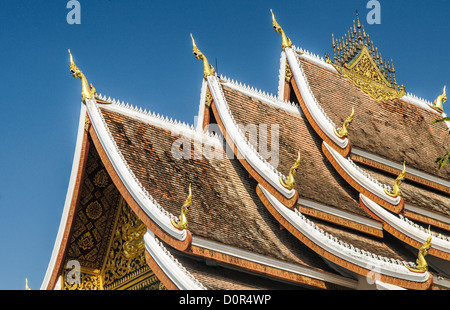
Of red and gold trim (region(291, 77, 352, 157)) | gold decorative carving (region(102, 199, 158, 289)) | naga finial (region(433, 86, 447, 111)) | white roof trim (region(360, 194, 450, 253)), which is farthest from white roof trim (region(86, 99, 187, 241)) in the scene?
naga finial (region(433, 86, 447, 111))

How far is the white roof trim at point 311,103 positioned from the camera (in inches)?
657

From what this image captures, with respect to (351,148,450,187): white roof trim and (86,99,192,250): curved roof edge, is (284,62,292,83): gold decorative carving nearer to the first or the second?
(351,148,450,187): white roof trim

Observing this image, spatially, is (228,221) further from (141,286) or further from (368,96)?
(368,96)

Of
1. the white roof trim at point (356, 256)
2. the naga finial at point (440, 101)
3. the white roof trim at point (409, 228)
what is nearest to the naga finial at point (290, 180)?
the white roof trim at point (356, 256)

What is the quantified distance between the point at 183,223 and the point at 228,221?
1.67m

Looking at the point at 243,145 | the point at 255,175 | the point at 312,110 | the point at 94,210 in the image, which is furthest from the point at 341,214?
the point at 94,210

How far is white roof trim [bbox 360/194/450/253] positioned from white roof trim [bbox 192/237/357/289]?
137 cm

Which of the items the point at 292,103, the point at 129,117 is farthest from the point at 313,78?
the point at 129,117

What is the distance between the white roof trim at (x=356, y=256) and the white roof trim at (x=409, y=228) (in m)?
1.03

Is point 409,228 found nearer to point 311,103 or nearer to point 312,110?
point 312,110

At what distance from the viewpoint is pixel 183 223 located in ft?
41.7

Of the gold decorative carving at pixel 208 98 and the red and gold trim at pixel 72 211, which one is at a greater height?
the gold decorative carving at pixel 208 98

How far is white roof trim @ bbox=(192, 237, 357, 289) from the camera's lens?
1303 centimetres

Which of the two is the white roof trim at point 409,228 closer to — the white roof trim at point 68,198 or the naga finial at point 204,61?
the naga finial at point 204,61
